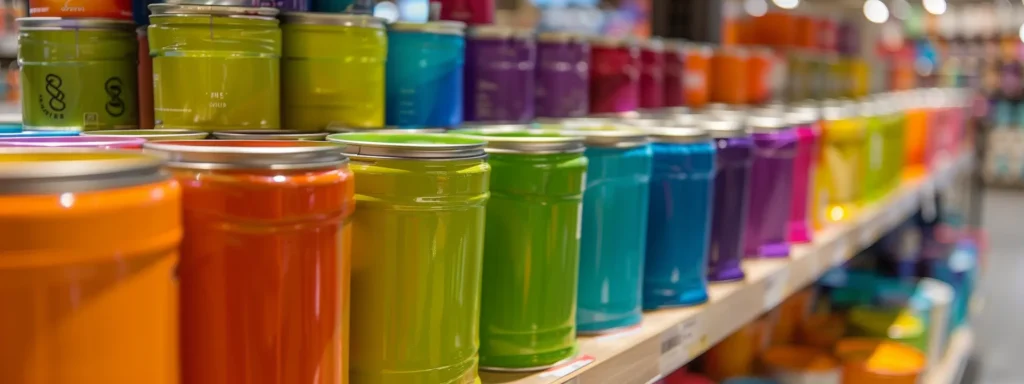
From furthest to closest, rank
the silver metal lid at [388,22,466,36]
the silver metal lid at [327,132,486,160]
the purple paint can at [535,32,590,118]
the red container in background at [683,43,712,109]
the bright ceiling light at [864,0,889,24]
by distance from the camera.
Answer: the bright ceiling light at [864,0,889,24] → the red container in background at [683,43,712,109] → the purple paint can at [535,32,590,118] → the silver metal lid at [388,22,466,36] → the silver metal lid at [327,132,486,160]

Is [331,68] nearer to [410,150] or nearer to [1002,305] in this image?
[410,150]

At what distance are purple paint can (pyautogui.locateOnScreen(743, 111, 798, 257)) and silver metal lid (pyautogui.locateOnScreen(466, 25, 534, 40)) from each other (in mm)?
448

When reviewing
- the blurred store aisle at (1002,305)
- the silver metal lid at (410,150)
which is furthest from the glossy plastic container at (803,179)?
the blurred store aisle at (1002,305)

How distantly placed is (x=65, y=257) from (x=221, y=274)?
140mm

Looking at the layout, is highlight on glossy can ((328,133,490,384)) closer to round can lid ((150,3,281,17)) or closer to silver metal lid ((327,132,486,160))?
silver metal lid ((327,132,486,160))

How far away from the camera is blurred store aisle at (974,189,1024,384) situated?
11.7ft

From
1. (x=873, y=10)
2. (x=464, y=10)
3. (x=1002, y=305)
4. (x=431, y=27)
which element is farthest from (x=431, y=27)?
(x=1002, y=305)

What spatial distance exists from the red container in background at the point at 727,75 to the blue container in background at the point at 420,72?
1312 mm

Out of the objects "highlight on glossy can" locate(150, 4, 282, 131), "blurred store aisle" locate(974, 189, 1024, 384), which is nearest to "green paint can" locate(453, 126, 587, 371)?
"highlight on glossy can" locate(150, 4, 282, 131)

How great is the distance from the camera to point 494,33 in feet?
4.20

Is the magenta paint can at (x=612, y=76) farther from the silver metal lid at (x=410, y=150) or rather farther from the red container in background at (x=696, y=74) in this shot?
the silver metal lid at (x=410, y=150)

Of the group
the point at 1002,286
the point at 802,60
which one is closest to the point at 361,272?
the point at 802,60

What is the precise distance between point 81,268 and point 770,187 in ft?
4.08

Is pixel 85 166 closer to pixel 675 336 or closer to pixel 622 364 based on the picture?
pixel 622 364
